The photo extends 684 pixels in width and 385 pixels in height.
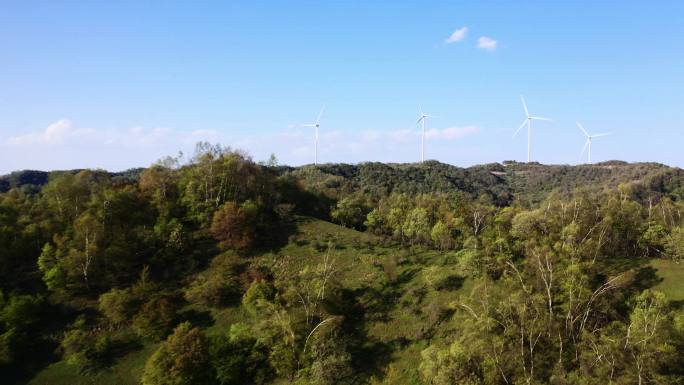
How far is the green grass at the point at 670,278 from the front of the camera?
49.4 metres

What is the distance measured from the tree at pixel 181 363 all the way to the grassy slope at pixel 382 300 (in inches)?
215

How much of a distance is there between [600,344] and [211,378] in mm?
40794

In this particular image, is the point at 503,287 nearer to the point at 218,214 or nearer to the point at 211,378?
the point at 211,378

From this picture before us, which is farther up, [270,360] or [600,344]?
[600,344]

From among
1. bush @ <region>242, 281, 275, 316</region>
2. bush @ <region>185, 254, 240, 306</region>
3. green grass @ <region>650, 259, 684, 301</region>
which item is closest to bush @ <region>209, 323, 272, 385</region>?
bush @ <region>242, 281, 275, 316</region>

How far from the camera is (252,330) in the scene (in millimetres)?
51531

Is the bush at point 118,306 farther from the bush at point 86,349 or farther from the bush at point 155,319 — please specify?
the bush at point 86,349

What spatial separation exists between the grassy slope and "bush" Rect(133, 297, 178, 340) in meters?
1.96

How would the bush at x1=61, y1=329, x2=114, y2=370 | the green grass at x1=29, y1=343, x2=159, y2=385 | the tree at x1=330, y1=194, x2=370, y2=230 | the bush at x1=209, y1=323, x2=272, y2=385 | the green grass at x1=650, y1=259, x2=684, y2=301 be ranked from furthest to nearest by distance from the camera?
1. the tree at x1=330, y1=194, x2=370, y2=230
2. the bush at x1=61, y1=329, x2=114, y2=370
3. the green grass at x1=29, y1=343, x2=159, y2=385
4. the green grass at x1=650, y1=259, x2=684, y2=301
5. the bush at x1=209, y1=323, x2=272, y2=385

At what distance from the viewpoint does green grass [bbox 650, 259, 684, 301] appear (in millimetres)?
49403

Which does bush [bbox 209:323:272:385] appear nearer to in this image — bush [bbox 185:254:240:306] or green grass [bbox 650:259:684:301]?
bush [bbox 185:254:240:306]

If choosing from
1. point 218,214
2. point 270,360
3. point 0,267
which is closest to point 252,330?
point 270,360

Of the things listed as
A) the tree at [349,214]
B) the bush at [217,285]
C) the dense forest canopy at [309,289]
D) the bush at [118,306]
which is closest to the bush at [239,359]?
the dense forest canopy at [309,289]

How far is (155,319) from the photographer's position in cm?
5562
